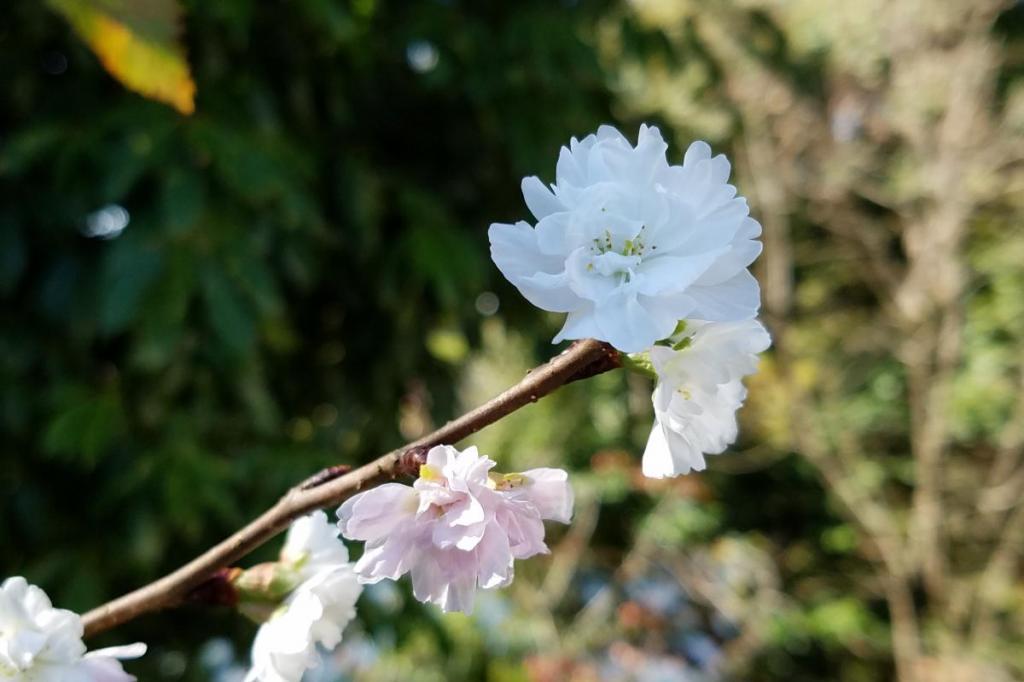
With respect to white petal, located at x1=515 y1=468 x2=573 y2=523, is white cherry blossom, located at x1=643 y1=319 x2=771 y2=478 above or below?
above

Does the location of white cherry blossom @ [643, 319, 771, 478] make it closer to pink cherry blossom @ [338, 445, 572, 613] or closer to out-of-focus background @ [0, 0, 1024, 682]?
pink cherry blossom @ [338, 445, 572, 613]

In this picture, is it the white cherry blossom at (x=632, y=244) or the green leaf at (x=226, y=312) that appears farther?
the green leaf at (x=226, y=312)

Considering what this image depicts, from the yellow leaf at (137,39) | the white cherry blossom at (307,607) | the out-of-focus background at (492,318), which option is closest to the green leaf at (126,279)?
the out-of-focus background at (492,318)

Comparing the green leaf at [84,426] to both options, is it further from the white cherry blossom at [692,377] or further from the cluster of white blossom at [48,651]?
the white cherry blossom at [692,377]

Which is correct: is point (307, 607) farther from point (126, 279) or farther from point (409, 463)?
point (126, 279)

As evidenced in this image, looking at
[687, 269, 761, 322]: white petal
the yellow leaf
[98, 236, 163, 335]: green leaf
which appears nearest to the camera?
[687, 269, 761, 322]: white petal

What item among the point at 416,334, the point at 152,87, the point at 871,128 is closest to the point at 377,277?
the point at 416,334

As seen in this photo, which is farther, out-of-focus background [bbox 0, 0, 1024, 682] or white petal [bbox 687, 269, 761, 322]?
out-of-focus background [bbox 0, 0, 1024, 682]

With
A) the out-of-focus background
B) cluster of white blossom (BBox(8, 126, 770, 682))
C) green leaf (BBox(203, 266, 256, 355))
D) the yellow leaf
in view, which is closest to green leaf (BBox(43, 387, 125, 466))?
the out-of-focus background
